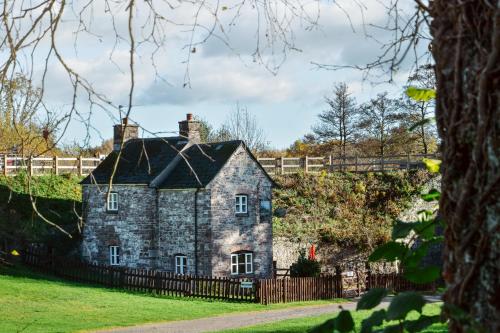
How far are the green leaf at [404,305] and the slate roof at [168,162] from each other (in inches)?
1128

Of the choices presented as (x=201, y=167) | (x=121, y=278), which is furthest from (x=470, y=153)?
(x=201, y=167)

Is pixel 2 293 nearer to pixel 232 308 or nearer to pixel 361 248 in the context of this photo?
pixel 232 308

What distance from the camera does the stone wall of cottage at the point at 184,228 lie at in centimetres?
3222

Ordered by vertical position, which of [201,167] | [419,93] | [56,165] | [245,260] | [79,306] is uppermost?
[56,165]

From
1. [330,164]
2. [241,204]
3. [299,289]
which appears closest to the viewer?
[299,289]

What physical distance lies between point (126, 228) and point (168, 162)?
353cm

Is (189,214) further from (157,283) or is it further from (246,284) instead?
(246,284)

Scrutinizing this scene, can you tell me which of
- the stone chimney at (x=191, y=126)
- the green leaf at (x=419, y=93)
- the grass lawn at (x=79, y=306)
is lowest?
the grass lawn at (x=79, y=306)

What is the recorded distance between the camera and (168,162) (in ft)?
113

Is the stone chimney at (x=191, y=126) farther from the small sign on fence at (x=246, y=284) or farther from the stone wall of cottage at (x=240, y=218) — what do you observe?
the small sign on fence at (x=246, y=284)

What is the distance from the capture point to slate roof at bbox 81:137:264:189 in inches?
1286

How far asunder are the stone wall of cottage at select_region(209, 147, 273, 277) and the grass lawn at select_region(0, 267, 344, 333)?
392cm

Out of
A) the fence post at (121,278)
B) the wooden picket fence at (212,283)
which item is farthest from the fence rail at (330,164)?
the fence post at (121,278)

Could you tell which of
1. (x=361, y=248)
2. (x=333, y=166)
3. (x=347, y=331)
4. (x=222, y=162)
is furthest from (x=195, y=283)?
(x=347, y=331)
